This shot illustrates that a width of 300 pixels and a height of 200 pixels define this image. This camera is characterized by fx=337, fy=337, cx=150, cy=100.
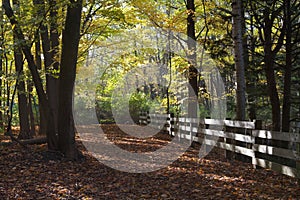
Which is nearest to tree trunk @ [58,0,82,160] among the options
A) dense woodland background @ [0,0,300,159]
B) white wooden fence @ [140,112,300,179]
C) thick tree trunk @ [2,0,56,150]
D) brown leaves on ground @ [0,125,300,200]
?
dense woodland background @ [0,0,300,159]

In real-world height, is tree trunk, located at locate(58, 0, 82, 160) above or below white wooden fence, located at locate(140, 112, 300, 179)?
above

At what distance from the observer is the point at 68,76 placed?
7.83 m

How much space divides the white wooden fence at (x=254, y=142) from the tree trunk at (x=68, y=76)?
12.4ft

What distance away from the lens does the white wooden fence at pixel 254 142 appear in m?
5.91

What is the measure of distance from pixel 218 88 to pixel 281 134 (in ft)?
85.4

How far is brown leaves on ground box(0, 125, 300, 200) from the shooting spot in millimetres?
5301

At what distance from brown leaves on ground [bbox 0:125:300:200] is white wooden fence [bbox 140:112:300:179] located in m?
0.25

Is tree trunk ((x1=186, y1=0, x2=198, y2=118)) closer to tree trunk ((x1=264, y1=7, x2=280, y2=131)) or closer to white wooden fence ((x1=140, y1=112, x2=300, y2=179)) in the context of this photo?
white wooden fence ((x1=140, y1=112, x2=300, y2=179))

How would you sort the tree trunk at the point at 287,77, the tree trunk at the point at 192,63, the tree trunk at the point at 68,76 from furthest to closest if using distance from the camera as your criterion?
the tree trunk at the point at 192,63 → the tree trunk at the point at 287,77 → the tree trunk at the point at 68,76

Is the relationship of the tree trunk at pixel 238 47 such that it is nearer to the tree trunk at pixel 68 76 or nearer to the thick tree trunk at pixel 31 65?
the tree trunk at pixel 68 76

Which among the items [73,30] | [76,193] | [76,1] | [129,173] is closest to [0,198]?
[76,193]

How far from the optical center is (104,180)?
6371mm

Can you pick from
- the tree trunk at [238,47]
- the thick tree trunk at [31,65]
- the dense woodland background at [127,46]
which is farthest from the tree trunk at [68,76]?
the tree trunk at [238,47]

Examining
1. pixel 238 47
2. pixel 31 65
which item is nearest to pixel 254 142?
pixel 238 47
